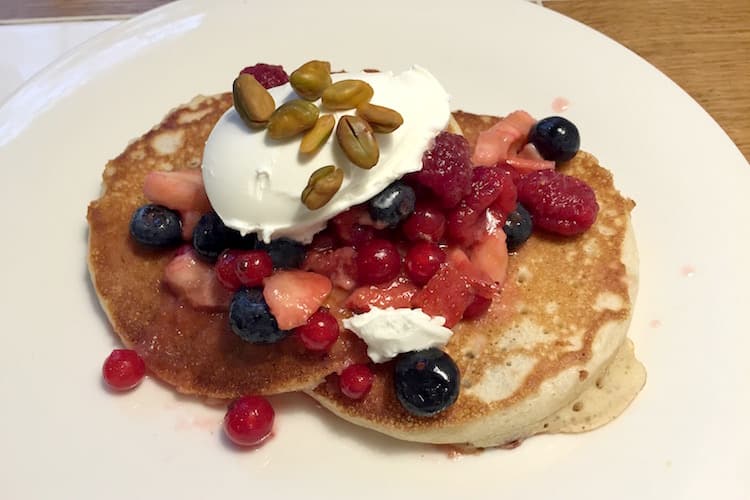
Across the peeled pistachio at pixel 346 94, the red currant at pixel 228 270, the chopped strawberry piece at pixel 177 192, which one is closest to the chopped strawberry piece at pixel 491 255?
the peeled pistachio at pixel 346 94

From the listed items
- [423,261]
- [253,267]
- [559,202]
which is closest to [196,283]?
[253,267]

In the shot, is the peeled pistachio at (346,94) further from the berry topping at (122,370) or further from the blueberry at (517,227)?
the berry topping at (122,370)

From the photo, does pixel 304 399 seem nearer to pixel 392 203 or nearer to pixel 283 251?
pixel 283 251

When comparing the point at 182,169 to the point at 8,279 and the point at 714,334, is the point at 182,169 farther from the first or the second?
the point at 714,334

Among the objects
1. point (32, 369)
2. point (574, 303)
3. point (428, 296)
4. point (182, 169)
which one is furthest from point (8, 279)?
point (574, 303)

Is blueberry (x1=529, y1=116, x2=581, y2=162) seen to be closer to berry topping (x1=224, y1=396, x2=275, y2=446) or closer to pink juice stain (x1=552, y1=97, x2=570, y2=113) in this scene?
pink juice stain (x1=552, y1=97, x2=570, y2=113)

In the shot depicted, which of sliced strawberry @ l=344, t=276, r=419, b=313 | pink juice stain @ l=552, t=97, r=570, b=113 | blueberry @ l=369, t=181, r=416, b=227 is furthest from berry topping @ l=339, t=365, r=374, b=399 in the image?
pink juice stain @ l=552, t=97, r=570, b=113
